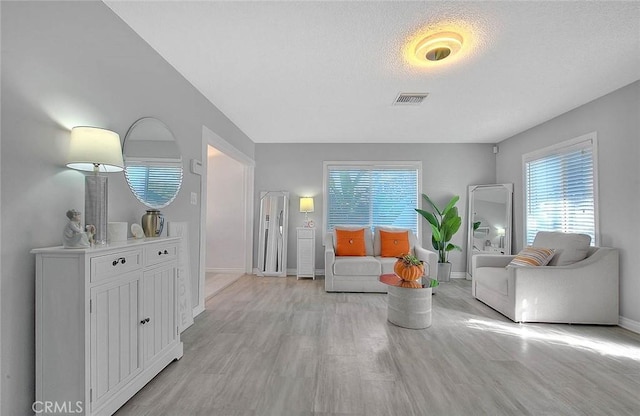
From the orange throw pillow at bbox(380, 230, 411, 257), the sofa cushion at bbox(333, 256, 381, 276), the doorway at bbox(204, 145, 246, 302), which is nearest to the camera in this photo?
the sofa cushion at bbox(333, 256, 381, 276)

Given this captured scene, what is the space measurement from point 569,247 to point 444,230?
1.79 meters

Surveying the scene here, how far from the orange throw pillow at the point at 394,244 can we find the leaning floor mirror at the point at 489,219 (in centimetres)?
132

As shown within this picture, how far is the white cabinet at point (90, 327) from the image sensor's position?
1310 millimetres

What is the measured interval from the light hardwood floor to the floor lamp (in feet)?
3.72

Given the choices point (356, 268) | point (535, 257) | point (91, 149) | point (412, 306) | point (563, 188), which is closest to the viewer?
point (91, 149)

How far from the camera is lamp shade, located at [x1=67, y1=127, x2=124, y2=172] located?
4.78 feet

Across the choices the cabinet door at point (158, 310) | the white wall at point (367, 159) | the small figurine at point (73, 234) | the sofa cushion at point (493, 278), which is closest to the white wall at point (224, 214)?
the white wall at point (367, 159)

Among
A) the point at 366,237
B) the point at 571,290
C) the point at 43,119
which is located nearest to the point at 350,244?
the point at 366,237

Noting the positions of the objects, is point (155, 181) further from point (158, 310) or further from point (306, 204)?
point (306, 204)

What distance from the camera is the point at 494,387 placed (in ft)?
5.84

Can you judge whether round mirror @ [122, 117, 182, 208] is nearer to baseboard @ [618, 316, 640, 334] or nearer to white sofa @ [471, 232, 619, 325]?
white sofa @ [471, 232, 619, 325]

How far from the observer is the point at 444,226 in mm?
4691

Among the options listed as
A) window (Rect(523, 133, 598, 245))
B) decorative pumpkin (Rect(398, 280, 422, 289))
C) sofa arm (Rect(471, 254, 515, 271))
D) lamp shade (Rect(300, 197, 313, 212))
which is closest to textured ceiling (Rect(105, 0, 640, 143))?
window (Rect(523, 133, 598, 245))

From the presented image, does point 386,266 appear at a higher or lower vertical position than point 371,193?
lower
